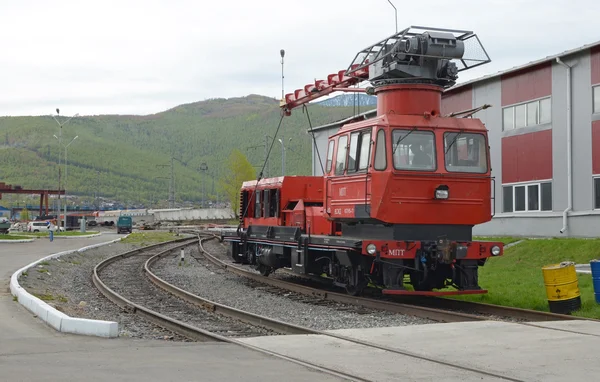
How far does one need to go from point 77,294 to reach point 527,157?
55.8 feet

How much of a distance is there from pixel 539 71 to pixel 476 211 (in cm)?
1364

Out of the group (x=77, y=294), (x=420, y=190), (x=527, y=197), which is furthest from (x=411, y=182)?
(x=527, y=197)

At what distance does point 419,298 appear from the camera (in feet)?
50.3

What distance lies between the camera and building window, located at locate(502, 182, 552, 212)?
85.3ft

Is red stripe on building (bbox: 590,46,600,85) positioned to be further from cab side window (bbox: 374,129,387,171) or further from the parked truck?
the parked truck

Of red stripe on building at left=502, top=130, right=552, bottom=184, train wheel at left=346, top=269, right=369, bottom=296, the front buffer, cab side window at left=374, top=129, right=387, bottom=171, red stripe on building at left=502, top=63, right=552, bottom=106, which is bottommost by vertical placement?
train wheel at left=346, top=269, right=369, bottom=296

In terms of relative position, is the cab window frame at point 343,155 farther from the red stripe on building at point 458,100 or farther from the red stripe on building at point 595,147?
the red stripe on building at point 458,100

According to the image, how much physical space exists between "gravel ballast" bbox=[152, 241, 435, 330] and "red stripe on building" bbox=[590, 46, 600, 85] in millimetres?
12809

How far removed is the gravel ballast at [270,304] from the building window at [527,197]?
37.1 ft

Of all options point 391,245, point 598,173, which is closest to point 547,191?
point 598,173

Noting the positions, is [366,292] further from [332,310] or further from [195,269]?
[195,269]

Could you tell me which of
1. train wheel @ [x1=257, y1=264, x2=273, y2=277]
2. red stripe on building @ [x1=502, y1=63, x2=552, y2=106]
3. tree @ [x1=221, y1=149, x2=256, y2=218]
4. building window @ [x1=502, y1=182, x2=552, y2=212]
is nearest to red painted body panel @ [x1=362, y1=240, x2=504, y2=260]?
train wheel @ [x1=257, y1=264, x2=273, y2=277]

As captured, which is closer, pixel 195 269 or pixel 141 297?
pixel 141 297

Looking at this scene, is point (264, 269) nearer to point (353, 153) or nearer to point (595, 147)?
point (353, 153)
